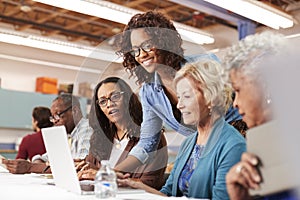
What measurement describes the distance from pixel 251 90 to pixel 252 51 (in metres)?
0.12

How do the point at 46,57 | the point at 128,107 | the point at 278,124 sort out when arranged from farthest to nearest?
the point at 46,57 → the point at 128,107 → the point at 278,124

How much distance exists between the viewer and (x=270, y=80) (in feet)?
A: 3.31

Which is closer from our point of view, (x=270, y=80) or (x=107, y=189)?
(x=270, y=80)

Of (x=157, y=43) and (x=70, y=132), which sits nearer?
(x=157, y=43)

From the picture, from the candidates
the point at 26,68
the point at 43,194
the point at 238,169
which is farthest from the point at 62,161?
the point at 26,68

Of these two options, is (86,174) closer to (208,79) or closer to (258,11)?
(208,79)

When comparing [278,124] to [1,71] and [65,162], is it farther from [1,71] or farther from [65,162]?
[1,71]

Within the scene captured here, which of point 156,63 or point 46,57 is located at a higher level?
point 46,57

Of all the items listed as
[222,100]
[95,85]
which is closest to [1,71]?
[95,85]

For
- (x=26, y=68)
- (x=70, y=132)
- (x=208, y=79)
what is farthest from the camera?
(x=26, y=68)

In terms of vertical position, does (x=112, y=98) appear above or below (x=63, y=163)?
above

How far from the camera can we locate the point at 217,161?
1521 millimetres

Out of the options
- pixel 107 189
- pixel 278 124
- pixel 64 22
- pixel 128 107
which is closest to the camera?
pixel 278 124

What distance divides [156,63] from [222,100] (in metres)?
0.53
